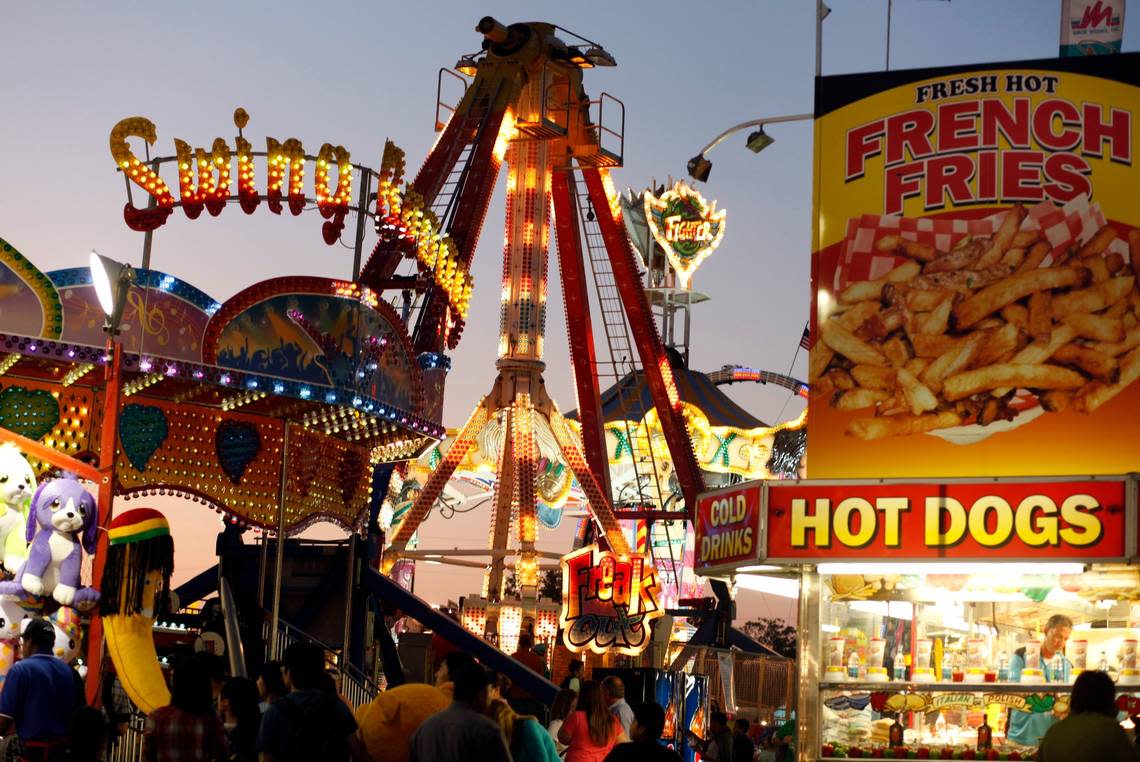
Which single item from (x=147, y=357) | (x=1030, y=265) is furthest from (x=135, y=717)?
(x=1030, y=265)

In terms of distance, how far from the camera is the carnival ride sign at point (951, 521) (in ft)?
39.3

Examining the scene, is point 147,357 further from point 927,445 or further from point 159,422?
point 927,445

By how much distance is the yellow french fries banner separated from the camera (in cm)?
1388

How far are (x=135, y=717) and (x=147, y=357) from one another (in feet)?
11.9

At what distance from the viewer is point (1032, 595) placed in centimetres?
1306

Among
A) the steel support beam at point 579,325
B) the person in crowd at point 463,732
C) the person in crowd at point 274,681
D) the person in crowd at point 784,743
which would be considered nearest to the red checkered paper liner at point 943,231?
the person in crowd at point 274,681

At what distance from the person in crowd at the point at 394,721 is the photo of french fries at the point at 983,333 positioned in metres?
6.34

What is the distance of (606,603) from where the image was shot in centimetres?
2747

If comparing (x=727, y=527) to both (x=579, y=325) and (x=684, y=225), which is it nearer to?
(x=579, y=325)

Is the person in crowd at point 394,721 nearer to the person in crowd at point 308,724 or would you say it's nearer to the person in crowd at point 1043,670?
the person in crowd at point 308,724

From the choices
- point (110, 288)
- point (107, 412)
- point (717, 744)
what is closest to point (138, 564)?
point (107, 412)

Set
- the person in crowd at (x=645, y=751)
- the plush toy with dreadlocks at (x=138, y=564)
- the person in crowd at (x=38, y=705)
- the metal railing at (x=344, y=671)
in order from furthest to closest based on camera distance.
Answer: the metal railing at (x=344, y=671), the plush toy with dreadlocks at (x=138, y=564), the person in crowd at (x=38, y=705), the person in crowd at (x=645, y=751)

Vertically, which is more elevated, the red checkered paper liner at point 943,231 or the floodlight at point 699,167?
the floodlight at point 699,167

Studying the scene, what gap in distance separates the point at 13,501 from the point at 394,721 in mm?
6942
